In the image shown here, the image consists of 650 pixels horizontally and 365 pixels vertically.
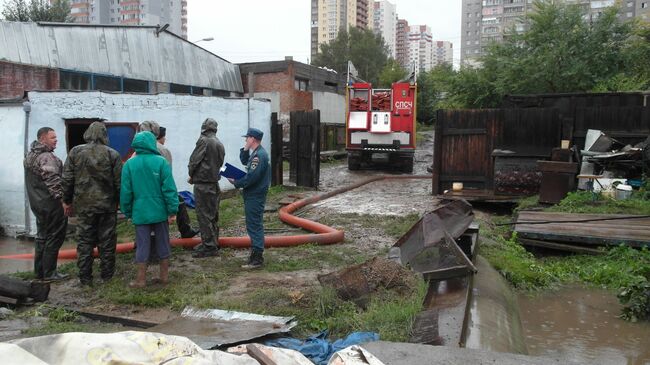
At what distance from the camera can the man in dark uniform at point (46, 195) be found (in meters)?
5.90

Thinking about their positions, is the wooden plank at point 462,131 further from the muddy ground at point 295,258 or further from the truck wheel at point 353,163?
the truck wheel at point 353,163

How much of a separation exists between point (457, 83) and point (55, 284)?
23771 millimetres

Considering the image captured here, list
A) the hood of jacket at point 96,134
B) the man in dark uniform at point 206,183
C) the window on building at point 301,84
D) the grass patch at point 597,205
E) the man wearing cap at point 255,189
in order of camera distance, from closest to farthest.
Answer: the hood of jacket at point 96,134 → the man wearing cap at point 255,189 → the man in dark uniform at point 206,183 → the grass patch at point 597,205 → the window on building at point 301,84

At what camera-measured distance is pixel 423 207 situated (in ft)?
36.1

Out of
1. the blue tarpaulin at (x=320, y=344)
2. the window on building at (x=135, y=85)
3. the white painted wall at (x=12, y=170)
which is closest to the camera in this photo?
the blue tarpaulin at (x=320, y=344)

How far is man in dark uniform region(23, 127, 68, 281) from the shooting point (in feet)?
19.4

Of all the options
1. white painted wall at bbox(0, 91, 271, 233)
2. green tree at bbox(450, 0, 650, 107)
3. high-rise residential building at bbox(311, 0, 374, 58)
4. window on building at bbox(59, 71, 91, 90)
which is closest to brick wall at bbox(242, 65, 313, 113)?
green tree at bbox(450, 0, 650, 107)

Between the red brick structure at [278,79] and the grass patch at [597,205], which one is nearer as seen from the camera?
the grass patch at [597,205]

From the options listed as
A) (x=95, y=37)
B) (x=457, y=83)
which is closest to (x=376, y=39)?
(x=457, y=83)

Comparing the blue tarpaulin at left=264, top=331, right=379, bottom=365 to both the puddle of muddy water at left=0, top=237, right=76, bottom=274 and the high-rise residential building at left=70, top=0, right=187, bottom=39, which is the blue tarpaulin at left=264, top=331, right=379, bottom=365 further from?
the high-rise residential building at left=70, top=0, right=187, bottom=39

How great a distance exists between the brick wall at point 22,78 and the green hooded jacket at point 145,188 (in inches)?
488

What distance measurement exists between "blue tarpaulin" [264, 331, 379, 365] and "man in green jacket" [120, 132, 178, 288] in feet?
7.58

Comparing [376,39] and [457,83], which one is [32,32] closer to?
[457,83]

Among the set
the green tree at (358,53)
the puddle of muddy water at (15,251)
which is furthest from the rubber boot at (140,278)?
the green tree at (358,53)
